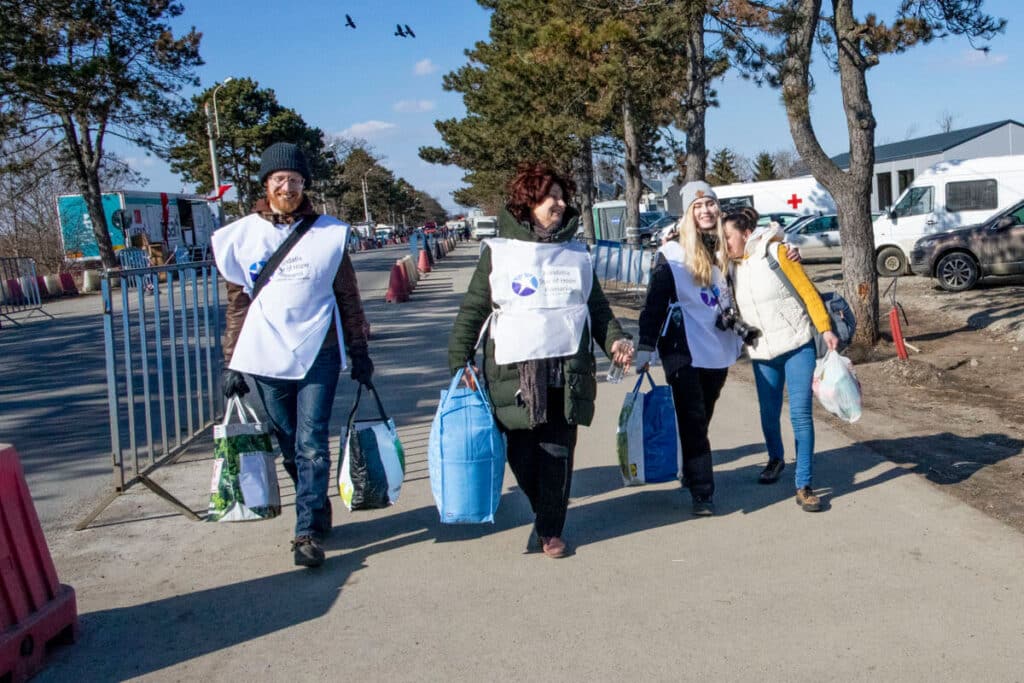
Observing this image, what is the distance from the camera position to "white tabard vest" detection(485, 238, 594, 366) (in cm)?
444

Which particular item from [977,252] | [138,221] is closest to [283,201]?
[977,252]

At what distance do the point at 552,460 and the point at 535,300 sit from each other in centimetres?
76

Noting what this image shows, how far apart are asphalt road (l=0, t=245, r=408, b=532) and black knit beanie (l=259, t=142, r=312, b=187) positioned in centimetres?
242

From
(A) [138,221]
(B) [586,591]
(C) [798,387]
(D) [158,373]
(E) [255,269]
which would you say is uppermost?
(A) [138,221]

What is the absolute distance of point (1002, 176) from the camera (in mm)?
21625

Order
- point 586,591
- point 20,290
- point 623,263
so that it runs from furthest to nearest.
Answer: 1. point 20,290
2. point 623,263
3. point 586,591

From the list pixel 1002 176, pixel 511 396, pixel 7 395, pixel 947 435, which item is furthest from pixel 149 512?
pixel 1002 176

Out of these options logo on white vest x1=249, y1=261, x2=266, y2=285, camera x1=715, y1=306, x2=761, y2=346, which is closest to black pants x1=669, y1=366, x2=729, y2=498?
camera x1=715, y1=306, x2=761, y2=346

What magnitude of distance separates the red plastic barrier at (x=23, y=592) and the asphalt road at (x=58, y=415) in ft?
5.87

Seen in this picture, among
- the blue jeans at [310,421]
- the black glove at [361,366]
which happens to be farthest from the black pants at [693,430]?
the blue jeans at [310,421]

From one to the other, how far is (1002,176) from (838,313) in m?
19.0

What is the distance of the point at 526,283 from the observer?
14.6ft

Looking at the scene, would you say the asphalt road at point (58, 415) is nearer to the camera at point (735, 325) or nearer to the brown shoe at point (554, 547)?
the brown shoe at point (554, 547)

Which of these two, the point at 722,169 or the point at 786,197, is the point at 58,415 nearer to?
the point at 786,197
